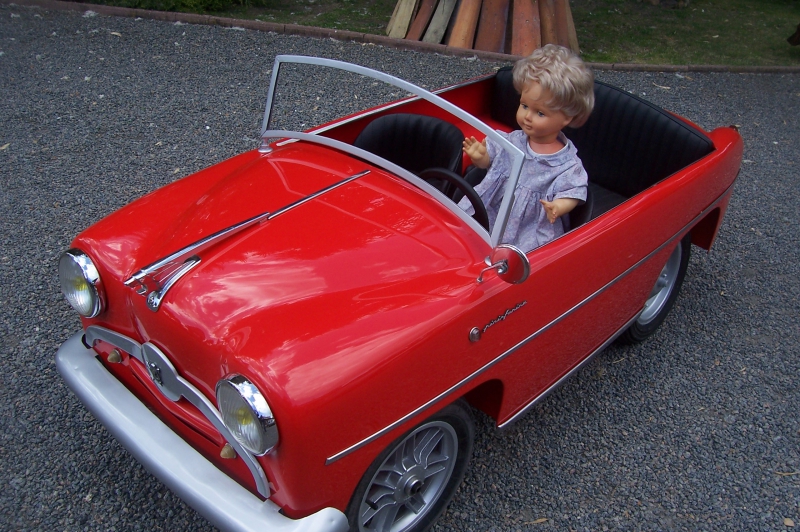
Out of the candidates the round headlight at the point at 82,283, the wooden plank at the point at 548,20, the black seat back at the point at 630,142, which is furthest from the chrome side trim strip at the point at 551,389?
the wooden plank at the point at 548,20

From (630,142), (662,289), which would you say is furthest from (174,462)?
(630,142)

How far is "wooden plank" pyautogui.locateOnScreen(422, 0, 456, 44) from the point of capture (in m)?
6.10

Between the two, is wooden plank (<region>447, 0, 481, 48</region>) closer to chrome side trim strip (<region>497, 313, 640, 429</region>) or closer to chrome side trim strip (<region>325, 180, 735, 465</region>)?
chrome side trim strip (<region>325, 180, 735, 465</region>)

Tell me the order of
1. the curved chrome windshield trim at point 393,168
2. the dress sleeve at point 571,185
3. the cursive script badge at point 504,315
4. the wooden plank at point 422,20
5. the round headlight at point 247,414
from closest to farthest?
1. the round headlight at point 247,414
2. the cursive script badge at point 504,315
3. the curved chrome windshield trim at point 393,168
4. the dress sleeve at point 571,185
5. the wooden plank at point 422,20

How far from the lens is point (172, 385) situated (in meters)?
1.70

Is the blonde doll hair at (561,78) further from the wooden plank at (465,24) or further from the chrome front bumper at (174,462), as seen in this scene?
the wooden plank at (465,24)

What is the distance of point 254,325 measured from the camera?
1.62 meters

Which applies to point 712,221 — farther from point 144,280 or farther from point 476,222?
point 144,280

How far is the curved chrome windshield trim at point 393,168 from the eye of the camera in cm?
202

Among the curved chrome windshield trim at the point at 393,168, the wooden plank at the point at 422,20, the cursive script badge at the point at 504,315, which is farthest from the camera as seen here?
the wooden plank at the point at 422,20

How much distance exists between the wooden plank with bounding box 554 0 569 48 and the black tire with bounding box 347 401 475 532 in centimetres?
503

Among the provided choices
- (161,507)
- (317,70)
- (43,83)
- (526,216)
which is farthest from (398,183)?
(43,83)

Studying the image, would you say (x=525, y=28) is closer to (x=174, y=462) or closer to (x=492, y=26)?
(x=492, y=26)

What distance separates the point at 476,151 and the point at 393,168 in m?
0.36
